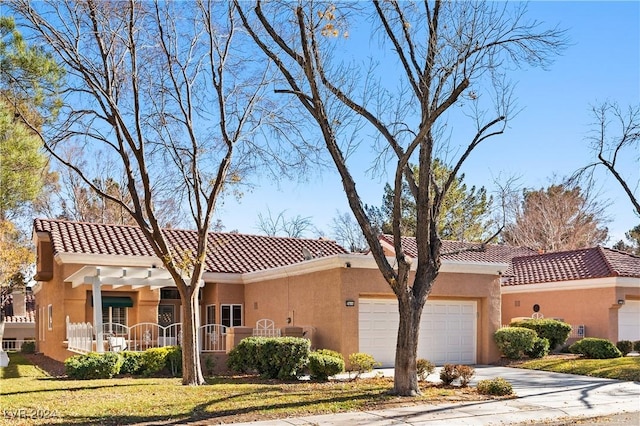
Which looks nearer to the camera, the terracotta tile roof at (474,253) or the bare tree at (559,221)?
the terracotta tile roof at (474,253)

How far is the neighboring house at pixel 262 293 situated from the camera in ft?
68.9

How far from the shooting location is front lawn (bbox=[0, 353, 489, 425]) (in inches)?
470

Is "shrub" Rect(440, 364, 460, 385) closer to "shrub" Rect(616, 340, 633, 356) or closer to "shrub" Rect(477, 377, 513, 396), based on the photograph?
"shrub" Rect(477, 377, 513, 396)

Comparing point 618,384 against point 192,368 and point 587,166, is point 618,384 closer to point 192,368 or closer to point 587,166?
point 587,166

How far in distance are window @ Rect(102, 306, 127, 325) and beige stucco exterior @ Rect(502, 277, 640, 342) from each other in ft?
57.5

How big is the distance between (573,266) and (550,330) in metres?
6.41

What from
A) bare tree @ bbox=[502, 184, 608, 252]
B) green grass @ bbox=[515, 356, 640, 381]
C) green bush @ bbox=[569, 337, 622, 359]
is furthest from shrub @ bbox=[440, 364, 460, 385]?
bare tree @ bbox=[502, 184, 608, 252]

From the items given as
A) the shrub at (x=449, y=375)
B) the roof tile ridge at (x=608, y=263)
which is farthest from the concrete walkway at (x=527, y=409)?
the roof tile ridge at (x=608, y=263)

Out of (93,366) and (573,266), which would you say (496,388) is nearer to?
(93,366)

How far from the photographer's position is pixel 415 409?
13.1m

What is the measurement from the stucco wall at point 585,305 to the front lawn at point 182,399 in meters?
14.4

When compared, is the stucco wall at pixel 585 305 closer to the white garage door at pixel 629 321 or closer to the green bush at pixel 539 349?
the white garage door at pixel 629 321

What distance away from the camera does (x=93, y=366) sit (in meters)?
17.5

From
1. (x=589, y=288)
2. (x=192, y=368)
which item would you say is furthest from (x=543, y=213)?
(x=192, y=368)
